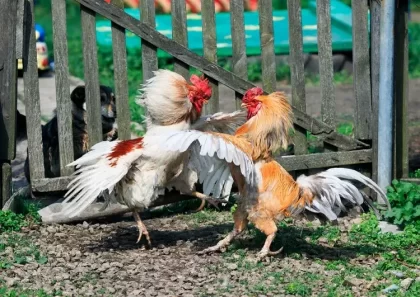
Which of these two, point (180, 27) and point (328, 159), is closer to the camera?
point (180, 27)

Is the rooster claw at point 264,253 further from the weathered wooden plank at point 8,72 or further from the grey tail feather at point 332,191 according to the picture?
the weathered wooden plank at point 8,72

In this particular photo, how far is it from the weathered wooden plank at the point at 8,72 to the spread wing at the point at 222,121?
162cm

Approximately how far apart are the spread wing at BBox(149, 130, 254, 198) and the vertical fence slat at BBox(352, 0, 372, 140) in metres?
1.76

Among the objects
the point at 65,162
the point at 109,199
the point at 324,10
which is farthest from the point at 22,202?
the point at 324,10

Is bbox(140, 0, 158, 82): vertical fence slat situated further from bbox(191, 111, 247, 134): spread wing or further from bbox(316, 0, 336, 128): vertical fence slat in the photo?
bbox(316, 0, 336, 128): vertical fence slat

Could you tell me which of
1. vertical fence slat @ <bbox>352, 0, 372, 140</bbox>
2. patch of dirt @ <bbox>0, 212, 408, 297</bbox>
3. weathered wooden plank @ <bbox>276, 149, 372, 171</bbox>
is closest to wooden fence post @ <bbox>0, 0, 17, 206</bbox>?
patch of dirt @ <bbox>0, 212, 408, 297</bbox>

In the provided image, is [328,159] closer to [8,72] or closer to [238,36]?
[238,36]

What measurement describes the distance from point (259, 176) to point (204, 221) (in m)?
1.49

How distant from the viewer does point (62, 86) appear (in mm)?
7758

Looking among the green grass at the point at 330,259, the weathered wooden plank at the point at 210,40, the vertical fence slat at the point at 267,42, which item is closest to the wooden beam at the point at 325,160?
the green grass at the point at 330,259

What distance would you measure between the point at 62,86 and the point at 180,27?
1188mm

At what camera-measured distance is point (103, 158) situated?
6918 millimetres

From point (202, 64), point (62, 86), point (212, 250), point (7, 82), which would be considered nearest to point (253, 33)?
point (202, 64)

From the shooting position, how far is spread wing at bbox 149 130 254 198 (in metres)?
6.12
